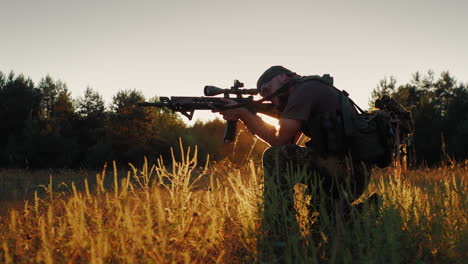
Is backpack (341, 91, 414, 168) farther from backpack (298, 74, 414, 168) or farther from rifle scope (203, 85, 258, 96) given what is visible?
rifle scope (203, 85, 258, 96)

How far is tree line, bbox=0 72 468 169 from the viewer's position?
112 ft

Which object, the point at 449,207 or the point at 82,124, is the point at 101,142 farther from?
the point at 449,207

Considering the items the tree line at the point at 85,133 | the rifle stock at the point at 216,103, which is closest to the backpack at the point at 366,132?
the rifle stock at the point at 216,103

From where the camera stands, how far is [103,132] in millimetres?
41844

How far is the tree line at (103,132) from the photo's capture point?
34.2m

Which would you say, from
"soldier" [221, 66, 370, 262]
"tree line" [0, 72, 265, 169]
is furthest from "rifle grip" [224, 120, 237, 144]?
"tree line" [0, 72, 265, 169]

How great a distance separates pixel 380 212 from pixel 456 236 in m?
→ 0.63

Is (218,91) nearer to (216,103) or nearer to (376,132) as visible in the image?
(216,103)

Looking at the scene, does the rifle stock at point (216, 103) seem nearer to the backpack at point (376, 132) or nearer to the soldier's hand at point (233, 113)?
the soldier's hand at point (233, 113)

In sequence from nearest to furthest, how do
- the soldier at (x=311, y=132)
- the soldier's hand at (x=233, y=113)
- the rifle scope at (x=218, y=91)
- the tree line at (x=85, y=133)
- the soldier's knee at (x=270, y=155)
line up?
1. the soldier at (x=311, y=132)
2. the soldier's knee at (x=270, y=155)
3. the soldier's hand at (x=233, y=113)
4. the rifle scope at (x=218, y=91)
5. the tree line at (x=85, y=133)

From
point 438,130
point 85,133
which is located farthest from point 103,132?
point 438,130

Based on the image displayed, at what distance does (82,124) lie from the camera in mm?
44281

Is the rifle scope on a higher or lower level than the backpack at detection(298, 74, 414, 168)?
higher

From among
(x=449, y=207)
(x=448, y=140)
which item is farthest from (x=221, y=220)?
(x=448, y=140)
